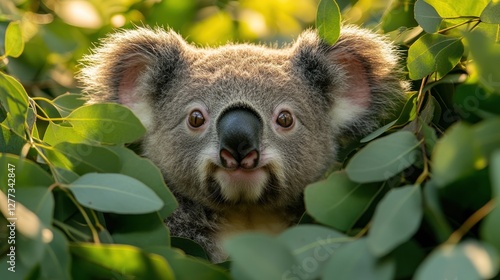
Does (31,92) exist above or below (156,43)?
below

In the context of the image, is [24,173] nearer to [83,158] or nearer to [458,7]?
[83,158]

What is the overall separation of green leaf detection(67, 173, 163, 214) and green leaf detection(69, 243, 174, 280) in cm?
11

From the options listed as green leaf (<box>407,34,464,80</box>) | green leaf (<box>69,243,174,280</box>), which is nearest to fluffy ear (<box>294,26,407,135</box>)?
green leaf (<box>407,34,464,80</box>)

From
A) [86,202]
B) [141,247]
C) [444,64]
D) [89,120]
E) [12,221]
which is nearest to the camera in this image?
[12,221]

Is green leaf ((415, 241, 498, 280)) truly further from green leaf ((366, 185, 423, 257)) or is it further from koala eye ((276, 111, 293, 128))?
koala eye ((276, 111, 293, 128))

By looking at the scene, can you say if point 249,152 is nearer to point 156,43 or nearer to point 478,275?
point 156,43

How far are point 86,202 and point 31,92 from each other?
1.84 meters

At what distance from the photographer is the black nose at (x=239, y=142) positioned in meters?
2.29

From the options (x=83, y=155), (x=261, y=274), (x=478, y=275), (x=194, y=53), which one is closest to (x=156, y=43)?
(x=194, y=53)

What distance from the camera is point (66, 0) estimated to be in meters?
3.57

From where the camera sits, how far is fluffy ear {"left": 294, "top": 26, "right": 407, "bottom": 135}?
2.85 meters

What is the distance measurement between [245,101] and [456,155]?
1.15 metres

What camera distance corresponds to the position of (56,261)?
157cm

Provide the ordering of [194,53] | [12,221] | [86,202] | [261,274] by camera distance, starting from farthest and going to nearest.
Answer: [194,53], [86,202], [12,221], [261,274]
